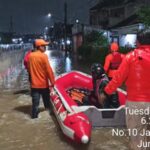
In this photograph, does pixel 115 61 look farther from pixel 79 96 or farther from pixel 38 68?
pixel 38 68

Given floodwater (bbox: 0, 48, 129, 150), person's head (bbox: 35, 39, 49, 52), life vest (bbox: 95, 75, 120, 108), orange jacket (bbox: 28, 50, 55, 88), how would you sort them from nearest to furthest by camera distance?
floodwater (bbox: 0, 48, 129, 150), life vest (bbox: 95, 75, 120, 108), orange jacket (bbox: 28, 50, 55, 88), person's head (bbox: 35, 39, 49, 52)

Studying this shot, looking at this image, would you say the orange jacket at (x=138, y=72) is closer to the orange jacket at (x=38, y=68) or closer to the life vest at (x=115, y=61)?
the orange jacket at (x=38, y=68)

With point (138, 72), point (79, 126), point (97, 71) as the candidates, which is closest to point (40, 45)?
point (97, 71)

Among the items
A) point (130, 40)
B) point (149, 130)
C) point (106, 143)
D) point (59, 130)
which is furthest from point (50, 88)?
point (130, 40)

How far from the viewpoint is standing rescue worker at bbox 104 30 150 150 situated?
492cm

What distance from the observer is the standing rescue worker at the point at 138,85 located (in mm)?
4918

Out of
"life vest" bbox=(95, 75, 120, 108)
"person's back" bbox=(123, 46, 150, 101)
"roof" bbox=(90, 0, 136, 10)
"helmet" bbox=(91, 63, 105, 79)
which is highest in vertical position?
"roof" bbox=(90, 0, 136, 10)

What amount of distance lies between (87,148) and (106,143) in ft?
1.62

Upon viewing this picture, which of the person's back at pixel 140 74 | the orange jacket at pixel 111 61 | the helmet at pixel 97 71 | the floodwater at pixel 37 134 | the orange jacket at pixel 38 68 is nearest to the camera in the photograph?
the person's back at pixel 140 74

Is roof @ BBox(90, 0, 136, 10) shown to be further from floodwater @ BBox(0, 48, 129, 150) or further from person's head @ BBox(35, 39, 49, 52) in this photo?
person's head @ BBox(35, 39, 49, 52)

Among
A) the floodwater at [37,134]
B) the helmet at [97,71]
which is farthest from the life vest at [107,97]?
the floodwater at [37,134]

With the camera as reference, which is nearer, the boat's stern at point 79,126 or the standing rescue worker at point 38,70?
the boat's stern at point 79,126

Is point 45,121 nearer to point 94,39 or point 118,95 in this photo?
point 118,95

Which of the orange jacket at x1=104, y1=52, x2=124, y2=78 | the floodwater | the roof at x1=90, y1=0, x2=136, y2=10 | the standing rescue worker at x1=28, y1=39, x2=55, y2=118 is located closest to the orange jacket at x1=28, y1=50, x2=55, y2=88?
the standing rescue worker at x1=28, y1=39, x2=55, y2=118
